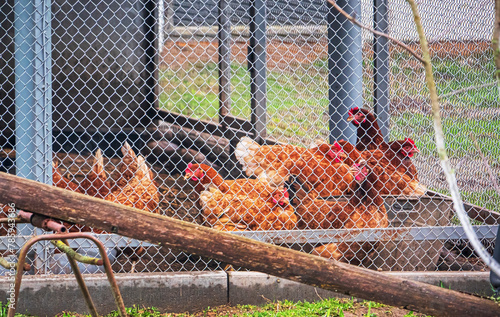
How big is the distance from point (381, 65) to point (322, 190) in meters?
1.27

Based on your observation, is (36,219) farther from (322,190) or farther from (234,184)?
(322,190)

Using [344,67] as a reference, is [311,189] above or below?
below

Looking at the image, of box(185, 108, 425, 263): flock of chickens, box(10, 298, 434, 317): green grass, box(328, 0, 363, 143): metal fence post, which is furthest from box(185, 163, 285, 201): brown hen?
box(10, 298, 434, 317): green grass

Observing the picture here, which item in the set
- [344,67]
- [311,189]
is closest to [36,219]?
[311,189]

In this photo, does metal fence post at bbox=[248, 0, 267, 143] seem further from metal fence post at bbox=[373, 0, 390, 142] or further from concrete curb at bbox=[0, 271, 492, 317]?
concrete curb at bbox=[0, 271, 492, 317]

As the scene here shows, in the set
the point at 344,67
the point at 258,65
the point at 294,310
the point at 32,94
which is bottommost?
the point at 294,310

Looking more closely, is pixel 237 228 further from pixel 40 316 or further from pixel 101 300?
pixel 40 316

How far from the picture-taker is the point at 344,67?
351 centimetres

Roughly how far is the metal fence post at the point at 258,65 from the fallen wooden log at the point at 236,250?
278 cm

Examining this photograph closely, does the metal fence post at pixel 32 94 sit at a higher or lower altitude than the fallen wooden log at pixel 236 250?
higher

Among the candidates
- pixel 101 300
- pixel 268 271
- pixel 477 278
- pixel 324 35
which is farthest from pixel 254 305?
pixel 324 35

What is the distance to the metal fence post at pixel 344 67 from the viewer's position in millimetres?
3488

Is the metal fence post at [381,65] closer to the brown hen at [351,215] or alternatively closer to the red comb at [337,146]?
the red comb at [337,146]

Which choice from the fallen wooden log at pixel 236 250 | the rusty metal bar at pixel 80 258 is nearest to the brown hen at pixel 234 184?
the fallen wooden log at pixel 236 250
